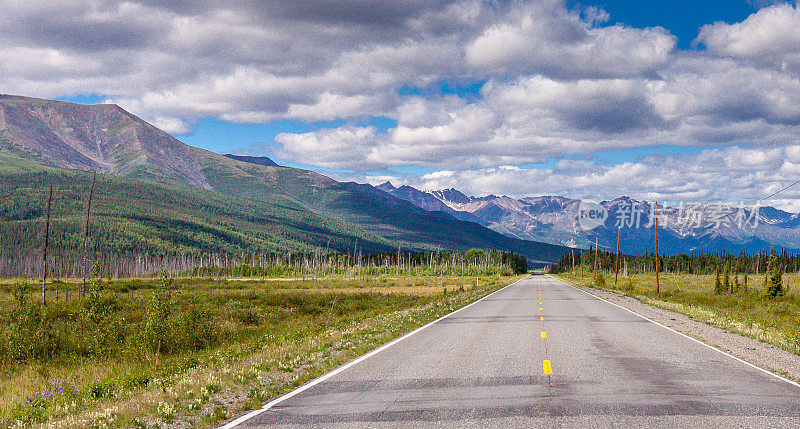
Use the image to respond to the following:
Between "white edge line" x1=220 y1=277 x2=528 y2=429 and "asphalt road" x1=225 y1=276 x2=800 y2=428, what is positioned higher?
"asphalt road" x1=225 y1=276 x2=800 y2=428

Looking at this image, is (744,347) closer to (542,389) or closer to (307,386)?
(542,389)

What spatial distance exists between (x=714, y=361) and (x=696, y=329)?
8987 millimetres

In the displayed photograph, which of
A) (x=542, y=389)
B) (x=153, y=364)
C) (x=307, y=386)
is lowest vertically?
(x=153, y=364)

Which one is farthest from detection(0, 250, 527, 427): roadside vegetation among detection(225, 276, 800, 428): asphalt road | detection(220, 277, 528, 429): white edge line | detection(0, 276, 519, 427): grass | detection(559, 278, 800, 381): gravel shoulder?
detection(559, 278, 800, 381): gravel shoulder

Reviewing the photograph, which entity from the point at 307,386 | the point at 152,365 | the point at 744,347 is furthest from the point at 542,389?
the point at 152,365

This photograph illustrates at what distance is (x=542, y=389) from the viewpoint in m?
10.4

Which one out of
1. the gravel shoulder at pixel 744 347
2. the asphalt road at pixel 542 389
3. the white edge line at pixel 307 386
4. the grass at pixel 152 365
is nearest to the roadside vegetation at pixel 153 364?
the grass at pixel 152 365

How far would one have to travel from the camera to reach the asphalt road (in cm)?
837

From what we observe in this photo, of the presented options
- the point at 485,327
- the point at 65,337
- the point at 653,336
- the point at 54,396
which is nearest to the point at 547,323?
the point at 485,327

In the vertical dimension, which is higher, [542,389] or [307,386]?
[542,389]

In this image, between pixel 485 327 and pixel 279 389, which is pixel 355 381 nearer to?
pixel 279 389

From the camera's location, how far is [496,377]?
38.3 ft

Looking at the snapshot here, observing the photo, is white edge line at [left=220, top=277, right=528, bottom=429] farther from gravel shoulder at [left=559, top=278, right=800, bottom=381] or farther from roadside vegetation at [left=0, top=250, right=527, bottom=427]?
gravel shoulder at [left=559, top=278, right=800, bottom=381]

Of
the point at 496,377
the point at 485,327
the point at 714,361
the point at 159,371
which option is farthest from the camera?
the point at 485,327
